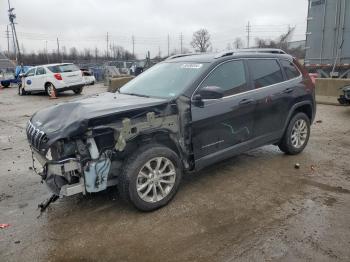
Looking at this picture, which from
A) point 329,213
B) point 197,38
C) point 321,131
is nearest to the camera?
point 329,213

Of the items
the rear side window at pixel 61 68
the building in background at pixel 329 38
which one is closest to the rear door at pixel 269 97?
the building in background at pixel 329 38

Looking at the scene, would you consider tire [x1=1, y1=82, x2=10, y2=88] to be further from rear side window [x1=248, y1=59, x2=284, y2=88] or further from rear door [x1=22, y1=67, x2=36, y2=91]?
rear side window [x1=248, y1=59, x2=284, y2=88]

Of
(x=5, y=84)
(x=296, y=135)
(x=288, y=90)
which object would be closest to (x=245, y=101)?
(x=288, y=90)

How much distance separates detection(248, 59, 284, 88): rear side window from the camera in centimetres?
502

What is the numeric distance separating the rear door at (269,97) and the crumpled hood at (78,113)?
1.69 meters

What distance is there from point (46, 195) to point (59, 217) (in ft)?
2.51

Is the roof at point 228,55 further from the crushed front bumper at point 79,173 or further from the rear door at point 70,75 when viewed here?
the rear door at point 70,75

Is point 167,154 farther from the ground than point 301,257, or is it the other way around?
point 167,154

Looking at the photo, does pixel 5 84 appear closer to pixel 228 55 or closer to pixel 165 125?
pixel 228 55

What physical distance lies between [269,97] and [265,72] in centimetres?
41

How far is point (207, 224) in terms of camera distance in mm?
3668

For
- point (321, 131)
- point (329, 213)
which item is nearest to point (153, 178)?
point (329, 213)

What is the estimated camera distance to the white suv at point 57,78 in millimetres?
17141

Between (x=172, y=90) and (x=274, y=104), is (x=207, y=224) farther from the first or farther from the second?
(x=274, y=104)
